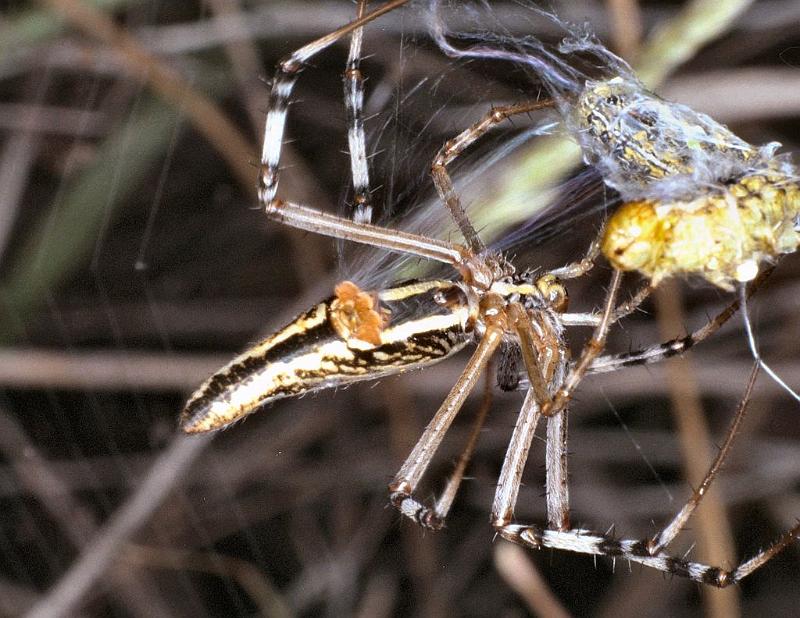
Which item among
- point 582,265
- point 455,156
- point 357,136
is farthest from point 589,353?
point 357,136

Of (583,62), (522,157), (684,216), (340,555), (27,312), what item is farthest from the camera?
(340,555)

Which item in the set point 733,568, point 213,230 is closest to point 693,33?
point 733,568

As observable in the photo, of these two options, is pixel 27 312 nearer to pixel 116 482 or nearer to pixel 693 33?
pixel 116 482

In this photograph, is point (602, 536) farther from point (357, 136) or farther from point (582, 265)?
point (357, 136)

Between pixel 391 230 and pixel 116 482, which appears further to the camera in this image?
pixel 116 482

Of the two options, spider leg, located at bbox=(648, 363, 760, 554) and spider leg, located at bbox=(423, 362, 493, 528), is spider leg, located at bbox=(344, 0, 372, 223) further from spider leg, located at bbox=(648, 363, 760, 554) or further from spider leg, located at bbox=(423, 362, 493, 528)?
spider leg, located at bbox=(648, 363, 760, 554)

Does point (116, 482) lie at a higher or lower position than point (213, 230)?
lower

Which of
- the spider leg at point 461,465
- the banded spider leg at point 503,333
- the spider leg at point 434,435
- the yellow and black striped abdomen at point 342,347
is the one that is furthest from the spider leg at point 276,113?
the spider leg at point 461,465
